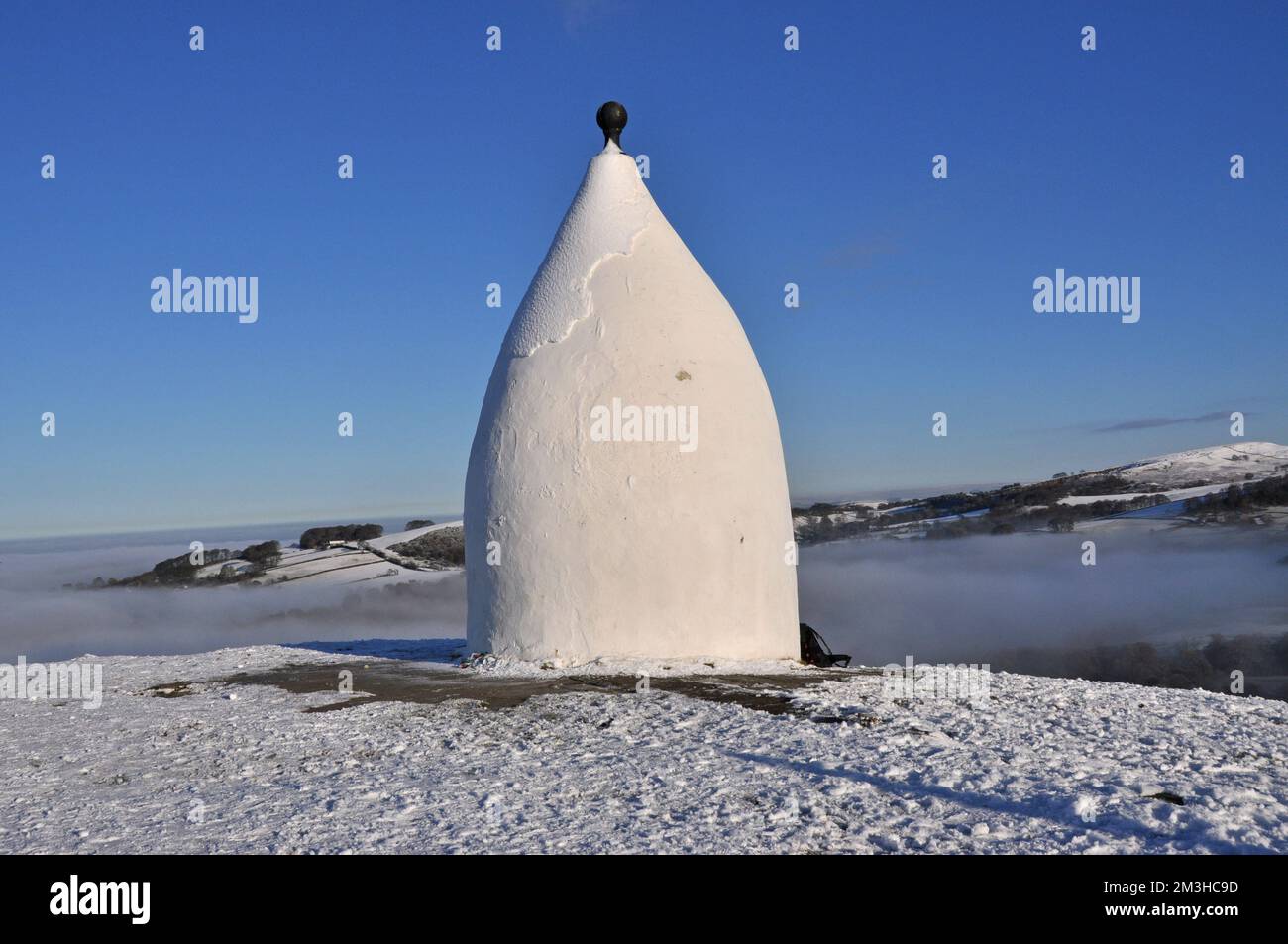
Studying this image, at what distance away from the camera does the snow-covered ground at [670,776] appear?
16.6ft

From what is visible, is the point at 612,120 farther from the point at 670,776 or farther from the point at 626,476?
the point at 670,776

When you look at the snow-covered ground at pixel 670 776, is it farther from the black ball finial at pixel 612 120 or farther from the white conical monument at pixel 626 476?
the black ball finial at pixel 612 120

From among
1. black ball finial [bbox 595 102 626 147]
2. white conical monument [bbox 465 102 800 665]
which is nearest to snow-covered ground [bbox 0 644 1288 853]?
Answer: white conical monument [bbox 465 102 800 665]

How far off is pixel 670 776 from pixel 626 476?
14.4 ft

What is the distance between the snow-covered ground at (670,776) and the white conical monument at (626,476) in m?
1.69

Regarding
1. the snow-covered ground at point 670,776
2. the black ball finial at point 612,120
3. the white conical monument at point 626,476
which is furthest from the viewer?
the black ball finial at point 612,120

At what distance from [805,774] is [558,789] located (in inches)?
54.6

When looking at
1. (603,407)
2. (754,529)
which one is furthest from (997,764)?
(603,407)

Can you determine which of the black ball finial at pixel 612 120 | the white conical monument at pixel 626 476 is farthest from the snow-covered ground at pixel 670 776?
the black ball finial at pixel 612 120

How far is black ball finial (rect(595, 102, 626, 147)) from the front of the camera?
11859 millimetres

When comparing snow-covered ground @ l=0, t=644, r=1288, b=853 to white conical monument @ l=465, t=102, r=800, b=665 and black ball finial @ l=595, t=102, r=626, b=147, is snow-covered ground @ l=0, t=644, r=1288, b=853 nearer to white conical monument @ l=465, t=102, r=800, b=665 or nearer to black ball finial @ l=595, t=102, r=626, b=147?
white conical monument @ l=465, t=102, r=800, b=665

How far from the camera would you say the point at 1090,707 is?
7789 mm
